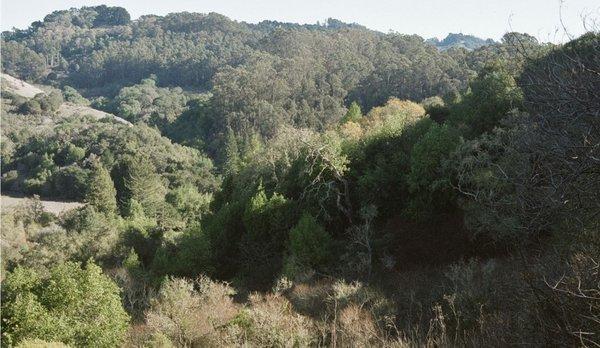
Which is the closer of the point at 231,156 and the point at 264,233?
the point at 264,233

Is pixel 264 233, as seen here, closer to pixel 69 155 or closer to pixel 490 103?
pixel 490 103

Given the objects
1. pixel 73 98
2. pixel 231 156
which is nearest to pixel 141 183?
pixel 231 156

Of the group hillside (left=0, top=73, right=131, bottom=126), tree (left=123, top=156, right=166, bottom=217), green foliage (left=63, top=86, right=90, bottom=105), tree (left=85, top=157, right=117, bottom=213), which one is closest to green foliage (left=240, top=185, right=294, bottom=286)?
tree (left=85, top=157, right=117, bottom=213)

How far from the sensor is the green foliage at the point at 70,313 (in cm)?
1039

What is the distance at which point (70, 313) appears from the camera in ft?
37.1

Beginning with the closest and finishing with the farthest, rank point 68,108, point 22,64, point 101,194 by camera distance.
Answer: point 101,194, point 68,108, point 22,64

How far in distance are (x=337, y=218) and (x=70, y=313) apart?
14.4m

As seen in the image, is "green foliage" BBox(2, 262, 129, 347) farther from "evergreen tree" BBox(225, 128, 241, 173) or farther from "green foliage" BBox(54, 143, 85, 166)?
"green foliage" BBox(54, 143, 85, 166)

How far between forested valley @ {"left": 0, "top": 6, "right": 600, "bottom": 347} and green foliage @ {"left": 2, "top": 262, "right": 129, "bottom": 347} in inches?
1.9

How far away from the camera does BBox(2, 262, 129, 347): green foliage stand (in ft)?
34.1

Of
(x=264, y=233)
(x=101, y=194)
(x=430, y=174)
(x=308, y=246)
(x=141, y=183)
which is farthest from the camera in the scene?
(x=141, y=183)

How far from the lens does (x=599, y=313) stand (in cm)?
427

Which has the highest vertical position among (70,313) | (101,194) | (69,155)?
(70,313)

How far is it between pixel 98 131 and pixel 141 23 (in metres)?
116
